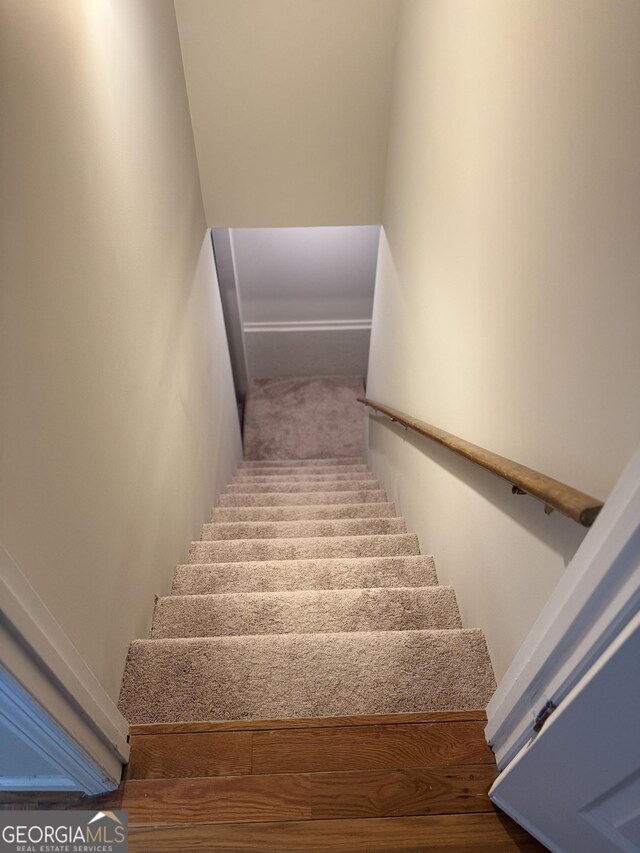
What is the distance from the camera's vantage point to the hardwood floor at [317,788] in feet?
3.92

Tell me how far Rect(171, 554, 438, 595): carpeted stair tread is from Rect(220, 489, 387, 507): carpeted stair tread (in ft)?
3.86

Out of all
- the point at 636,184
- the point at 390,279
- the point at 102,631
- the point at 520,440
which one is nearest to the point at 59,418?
the point at 102,631

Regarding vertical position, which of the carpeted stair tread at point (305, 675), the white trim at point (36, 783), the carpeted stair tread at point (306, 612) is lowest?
the carpeted stair tread at point (306, 612)

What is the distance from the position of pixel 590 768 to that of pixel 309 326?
5.50 m

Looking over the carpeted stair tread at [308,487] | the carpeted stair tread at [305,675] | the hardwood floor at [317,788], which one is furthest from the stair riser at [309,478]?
the hardwood floor at [317,788]

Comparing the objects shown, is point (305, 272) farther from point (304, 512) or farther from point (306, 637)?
point (306, 637)

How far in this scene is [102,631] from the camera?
1363 mm

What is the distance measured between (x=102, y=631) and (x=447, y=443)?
1097 mm

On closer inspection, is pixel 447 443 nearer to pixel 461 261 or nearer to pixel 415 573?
pixel 461 261

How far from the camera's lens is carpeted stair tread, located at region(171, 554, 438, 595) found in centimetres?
202

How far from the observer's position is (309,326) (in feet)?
20.1

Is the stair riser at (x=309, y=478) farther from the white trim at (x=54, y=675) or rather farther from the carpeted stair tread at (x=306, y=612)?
the white trim at (x=54, y=675)

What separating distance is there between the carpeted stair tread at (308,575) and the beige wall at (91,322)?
14cm

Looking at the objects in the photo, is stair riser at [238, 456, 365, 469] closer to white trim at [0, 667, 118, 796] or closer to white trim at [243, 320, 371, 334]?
white trim at [243, 320, 371, 334]
